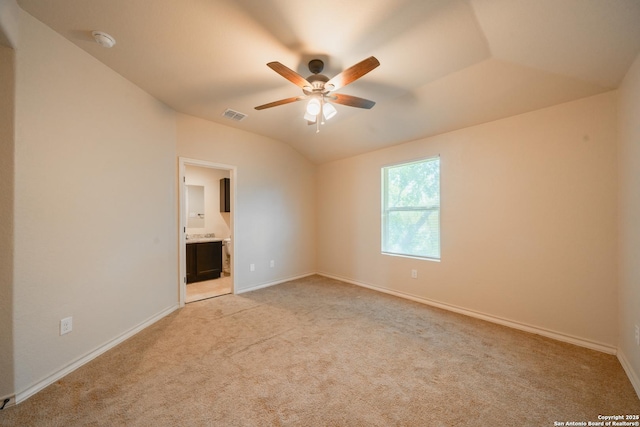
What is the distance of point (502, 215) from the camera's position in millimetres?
2844

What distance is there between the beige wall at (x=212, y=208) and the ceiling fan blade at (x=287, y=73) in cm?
403

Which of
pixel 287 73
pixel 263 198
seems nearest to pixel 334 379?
pixel 287 73

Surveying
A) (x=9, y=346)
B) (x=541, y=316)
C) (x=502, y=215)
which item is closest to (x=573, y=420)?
(x=541, y=316)

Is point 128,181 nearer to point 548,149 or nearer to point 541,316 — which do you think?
point 548,149

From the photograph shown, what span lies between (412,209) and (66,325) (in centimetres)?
398

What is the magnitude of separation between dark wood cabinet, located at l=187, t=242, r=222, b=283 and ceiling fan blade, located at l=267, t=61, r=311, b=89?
12.4ft

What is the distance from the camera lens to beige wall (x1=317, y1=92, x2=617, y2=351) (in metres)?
2.27

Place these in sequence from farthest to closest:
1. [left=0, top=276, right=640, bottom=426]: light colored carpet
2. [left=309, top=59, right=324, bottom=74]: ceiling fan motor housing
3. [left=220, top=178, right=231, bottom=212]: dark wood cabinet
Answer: [left=220, top=178, right=231, bottom=212]: dark wood cabinet → [left=309, top=59, right=324, bottom=74]: ceiling fan motor housing → [left=0, top=276, right=640, bottom=426]: light colored carpet

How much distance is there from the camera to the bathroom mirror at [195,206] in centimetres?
552

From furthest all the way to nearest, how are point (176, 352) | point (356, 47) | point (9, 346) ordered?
point (176, 352) → point (356, 47) → point (9, 346)

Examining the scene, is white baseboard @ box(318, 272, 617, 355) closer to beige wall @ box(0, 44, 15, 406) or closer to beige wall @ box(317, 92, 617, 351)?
beige wall @ box(317, 92, 617, 351)

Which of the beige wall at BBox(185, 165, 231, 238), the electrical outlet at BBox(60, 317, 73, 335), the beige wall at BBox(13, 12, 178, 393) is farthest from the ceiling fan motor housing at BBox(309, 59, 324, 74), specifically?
the beige wall at BBox(185, 165, 231, 238)

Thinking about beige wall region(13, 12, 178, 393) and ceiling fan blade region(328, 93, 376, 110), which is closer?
beige wall region(13, 12, 178, 393)

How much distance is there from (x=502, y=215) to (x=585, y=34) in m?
1.72
